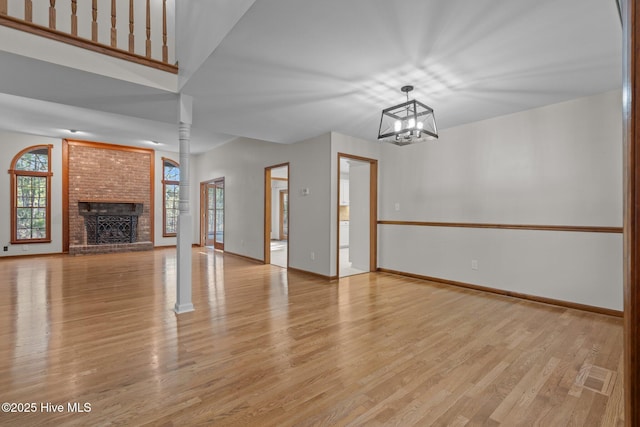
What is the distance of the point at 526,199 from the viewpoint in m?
3.72

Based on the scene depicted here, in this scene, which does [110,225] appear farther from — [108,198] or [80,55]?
[80,55]

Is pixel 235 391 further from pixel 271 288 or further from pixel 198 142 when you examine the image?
pixel 198 142

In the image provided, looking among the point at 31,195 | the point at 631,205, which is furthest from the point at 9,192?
the point at 631,205

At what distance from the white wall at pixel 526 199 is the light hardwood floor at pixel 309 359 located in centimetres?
38

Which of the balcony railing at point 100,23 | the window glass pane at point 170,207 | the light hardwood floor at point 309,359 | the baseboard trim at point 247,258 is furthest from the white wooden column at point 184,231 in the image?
the window glass pane at point 170,207

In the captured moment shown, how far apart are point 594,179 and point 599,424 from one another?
269 centimetres

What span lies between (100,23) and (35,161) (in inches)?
209

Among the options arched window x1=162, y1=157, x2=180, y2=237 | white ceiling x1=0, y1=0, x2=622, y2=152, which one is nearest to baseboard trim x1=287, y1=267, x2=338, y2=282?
white ceiling x1=0, y1=0, x2=622, y2=152

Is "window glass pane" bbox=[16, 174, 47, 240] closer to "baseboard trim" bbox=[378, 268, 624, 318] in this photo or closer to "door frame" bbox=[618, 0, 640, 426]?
"baseboard trim" bbox=[378, 268, 624, 318]

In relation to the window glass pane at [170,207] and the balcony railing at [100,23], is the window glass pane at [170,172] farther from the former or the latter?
the balcony railing at [100,23]

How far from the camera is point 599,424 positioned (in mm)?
1579

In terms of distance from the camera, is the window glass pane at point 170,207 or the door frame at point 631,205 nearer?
the door frame at point 631,205

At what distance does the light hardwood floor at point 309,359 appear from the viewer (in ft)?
5.44

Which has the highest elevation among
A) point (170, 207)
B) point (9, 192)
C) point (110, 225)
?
point (9, 192)
